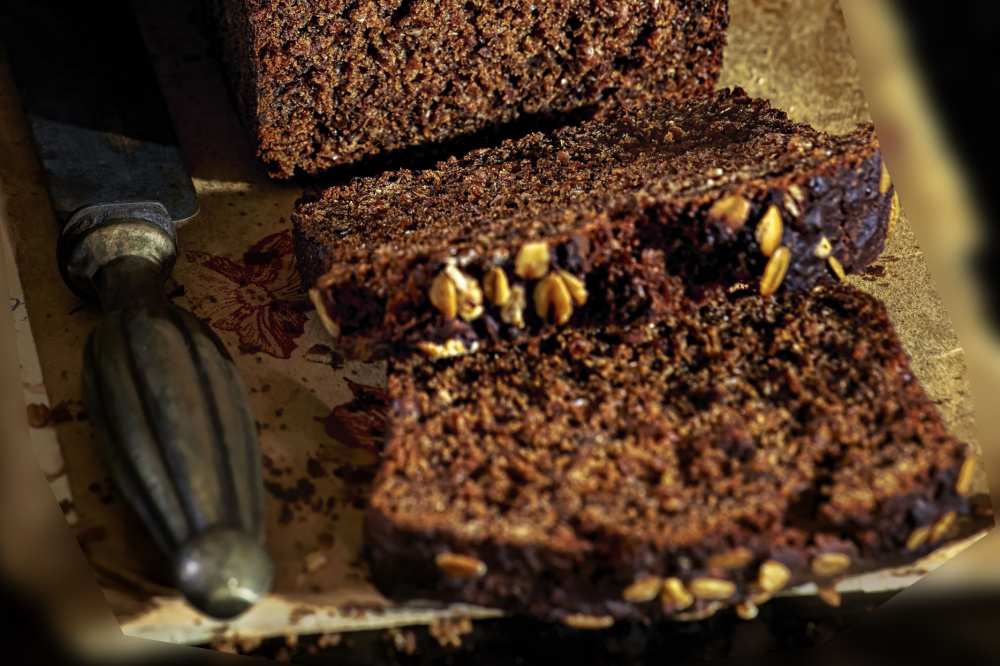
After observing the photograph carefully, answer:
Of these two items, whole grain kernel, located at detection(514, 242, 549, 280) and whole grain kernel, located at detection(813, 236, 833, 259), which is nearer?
whole grain kernel, located at detection(514, 242, 549, 280)

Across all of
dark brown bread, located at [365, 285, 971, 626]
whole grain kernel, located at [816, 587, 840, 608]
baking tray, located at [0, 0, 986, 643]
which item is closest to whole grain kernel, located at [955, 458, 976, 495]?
dark brown bread, located at [365, 285, 971, 626]

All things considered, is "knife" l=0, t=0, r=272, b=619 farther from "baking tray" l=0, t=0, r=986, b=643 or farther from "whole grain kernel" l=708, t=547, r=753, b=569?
"whole grain kernel" l=708, t=547, r=753, b=569

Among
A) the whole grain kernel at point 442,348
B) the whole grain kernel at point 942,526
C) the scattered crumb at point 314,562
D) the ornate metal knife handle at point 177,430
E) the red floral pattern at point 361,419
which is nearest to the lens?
the ornate metal knife handle at point 177,430

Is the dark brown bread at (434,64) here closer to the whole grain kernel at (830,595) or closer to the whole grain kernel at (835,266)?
the whole grain kernel at (835,266)

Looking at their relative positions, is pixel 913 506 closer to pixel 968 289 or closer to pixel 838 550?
pixel 838 550

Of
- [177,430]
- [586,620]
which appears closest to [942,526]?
[586,620]

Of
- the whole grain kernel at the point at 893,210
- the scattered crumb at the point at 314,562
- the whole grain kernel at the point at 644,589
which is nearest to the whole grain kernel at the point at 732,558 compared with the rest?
the whole grain kernel at the point at 644,589

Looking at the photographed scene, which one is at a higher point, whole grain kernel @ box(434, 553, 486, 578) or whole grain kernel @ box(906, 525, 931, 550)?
whole grain kernel @ box(434, 553, 486, 578)
